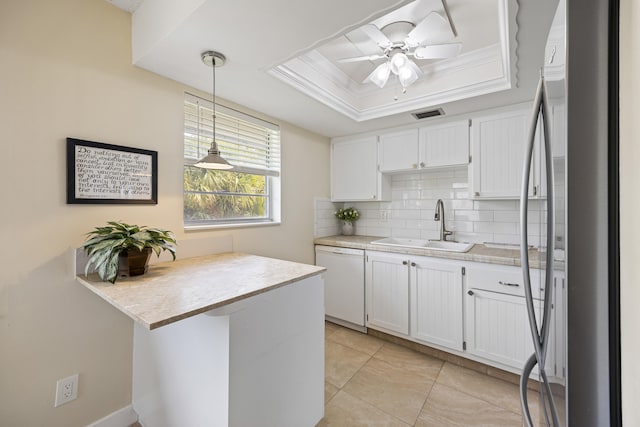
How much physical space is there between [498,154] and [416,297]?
143 centimetres

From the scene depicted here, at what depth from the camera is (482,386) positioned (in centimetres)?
198

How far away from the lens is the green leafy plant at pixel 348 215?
3.31 m

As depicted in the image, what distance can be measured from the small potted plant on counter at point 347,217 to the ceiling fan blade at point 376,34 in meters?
1.90

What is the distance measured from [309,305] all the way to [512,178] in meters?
1.98

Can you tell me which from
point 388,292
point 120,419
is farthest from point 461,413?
point 120,419

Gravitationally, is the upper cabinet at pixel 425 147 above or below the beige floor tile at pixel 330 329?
above

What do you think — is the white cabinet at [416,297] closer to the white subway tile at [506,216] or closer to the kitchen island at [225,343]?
the white subway tile at [506,216]

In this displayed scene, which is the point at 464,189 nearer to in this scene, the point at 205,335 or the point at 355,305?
the point at 355,305

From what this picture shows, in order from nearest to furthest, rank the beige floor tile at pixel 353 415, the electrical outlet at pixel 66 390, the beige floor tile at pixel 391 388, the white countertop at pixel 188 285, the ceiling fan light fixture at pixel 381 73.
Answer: the white countertop at pixel 188 285 → the electrical outlet at pixel 66 390 → the beige floor tile at pixel 353 415 → the beige floor tile at pixel 391 388 → the ceiling fan light fixture at pixel 381 73

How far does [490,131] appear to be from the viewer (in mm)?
2346

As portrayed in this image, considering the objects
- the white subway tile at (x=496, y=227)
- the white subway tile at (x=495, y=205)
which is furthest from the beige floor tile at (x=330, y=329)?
the white subway tile at (x=495, y=205)

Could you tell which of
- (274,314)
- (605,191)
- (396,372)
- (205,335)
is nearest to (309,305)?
(274,314)

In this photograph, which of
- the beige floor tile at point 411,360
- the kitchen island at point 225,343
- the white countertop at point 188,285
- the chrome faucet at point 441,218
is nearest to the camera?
the white countertop at point 188,285

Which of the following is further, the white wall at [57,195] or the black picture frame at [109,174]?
the black picture frame at [109,174]
